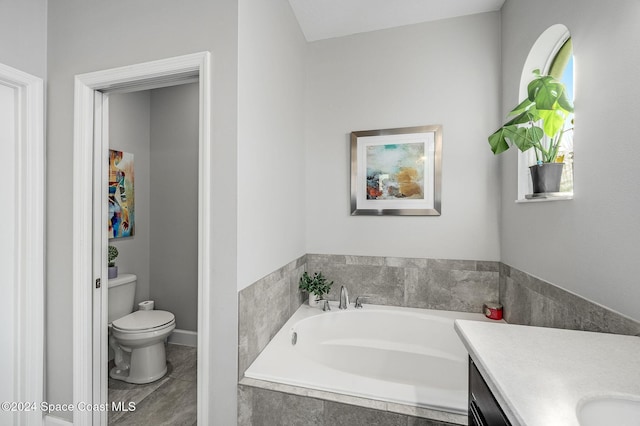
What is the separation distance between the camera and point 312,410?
133 cm

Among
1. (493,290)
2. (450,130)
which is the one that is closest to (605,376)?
(493,290)

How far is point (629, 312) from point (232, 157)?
164cm

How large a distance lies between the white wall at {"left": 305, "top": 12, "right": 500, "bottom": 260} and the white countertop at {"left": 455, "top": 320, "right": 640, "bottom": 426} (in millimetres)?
1367

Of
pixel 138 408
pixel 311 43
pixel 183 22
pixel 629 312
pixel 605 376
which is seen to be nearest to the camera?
pixel 605 376

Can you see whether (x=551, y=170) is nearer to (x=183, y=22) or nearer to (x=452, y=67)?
(x=452, y=67)

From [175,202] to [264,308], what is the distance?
179 centimetres

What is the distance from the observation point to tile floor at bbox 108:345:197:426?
1.89m

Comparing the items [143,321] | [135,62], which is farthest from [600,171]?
[143,321]

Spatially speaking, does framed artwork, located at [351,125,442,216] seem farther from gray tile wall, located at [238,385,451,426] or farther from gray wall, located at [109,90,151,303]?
gray wall, located at [109,90,151,303]

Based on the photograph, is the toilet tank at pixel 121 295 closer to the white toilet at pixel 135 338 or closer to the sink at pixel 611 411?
the white toilet at pixel 135 338

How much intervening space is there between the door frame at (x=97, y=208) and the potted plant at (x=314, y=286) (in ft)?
3.33

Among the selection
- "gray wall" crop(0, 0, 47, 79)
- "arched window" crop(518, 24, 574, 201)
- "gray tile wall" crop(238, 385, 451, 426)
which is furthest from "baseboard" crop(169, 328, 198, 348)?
"arched window" crop(518, 24, 574, 201)

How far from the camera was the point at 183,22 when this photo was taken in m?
1.47

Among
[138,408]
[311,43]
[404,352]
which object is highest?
[311,43]
